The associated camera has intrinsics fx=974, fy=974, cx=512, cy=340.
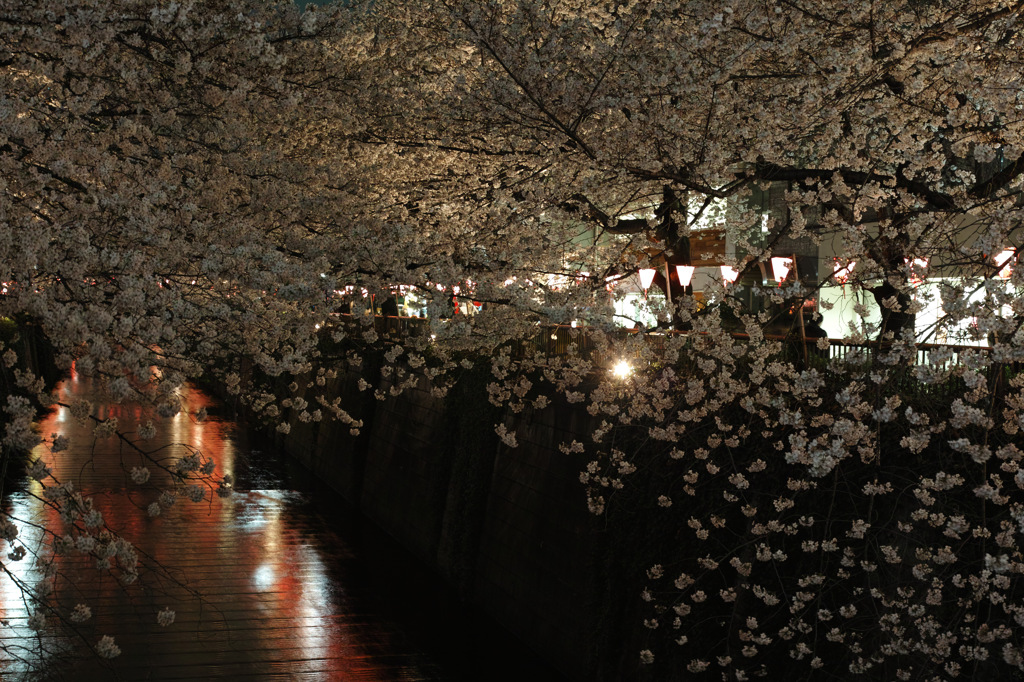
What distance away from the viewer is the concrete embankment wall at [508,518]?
966 centimetres

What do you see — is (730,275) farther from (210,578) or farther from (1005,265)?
(1005,265)

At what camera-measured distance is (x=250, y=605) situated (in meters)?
12.0

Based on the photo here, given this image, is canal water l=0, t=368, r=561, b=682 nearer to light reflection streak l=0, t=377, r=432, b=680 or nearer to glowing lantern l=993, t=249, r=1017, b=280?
light reflection streak l=0, t=377, r=432, b=680

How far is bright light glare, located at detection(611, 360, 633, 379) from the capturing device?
8.87 metres

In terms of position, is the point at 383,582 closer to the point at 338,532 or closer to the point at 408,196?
the point at 338,532

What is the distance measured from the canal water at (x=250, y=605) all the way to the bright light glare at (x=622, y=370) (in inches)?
145

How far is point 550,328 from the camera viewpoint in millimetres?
11148

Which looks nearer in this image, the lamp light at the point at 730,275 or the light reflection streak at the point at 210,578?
the lamp light at the point at 730,275

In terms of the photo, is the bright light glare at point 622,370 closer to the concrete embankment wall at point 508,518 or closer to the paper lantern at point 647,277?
the concrete embankment wall at point 508,518

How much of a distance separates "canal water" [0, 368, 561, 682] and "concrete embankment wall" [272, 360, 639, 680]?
435 mm

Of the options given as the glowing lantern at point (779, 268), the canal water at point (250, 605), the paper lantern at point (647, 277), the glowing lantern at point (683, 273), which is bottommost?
the canal water at point (250, 605)

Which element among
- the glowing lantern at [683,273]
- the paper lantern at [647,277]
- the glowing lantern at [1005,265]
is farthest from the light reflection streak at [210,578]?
the paper lantern at [647,277]

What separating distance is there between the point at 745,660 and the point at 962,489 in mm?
2199

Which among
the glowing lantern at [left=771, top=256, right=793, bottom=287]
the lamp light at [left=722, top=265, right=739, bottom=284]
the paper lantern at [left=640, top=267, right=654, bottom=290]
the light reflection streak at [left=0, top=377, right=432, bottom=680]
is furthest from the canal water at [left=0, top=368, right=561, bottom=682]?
the glowing lantern at [left=771, top=256, right=793, bottom=287]
